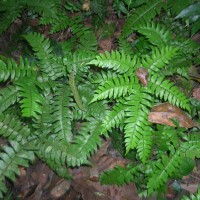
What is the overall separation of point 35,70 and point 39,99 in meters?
0.67

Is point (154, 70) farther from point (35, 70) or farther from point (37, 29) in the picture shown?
point (37, 29)

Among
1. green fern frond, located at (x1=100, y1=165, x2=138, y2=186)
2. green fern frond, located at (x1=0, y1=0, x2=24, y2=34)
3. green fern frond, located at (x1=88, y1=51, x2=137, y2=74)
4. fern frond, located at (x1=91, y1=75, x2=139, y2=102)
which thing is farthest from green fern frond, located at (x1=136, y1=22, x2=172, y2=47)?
green fern frond, located at (x1=0, y1=0, x2=24, y2=34)

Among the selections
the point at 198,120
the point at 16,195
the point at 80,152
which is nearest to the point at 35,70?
the point at 80,152

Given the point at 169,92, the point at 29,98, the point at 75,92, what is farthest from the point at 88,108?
the point at 169,92

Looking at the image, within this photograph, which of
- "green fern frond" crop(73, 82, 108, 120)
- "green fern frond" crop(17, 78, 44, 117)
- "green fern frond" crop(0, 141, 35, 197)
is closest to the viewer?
"green fern frond" crop(17, 78, 44, 117)

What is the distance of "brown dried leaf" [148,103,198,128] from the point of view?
134 inches

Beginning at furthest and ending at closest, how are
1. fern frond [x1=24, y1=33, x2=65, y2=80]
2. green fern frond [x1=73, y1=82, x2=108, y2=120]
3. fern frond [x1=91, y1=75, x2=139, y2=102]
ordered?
1. fern frond [x1=24, y1=33, x2=65, y2=80]
2. green fern frond [x1=73, y1=82, x2=108, y2=120]
3. fern frond [x1=91, y1=75, x2=139, y2=102]

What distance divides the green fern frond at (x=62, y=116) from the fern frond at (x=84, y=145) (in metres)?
0.15

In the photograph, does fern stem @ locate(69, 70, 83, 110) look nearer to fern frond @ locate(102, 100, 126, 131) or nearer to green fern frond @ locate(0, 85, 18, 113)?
fern frond @ locate(102, 100, 126, 131)

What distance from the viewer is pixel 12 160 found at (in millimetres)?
3307

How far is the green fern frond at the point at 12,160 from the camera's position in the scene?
10.6 ft

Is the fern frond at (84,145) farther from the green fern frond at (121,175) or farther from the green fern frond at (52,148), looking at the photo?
the green fern frond at (121,175)

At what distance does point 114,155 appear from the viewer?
13.3 ft

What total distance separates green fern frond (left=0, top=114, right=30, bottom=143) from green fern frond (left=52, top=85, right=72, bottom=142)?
428mm
